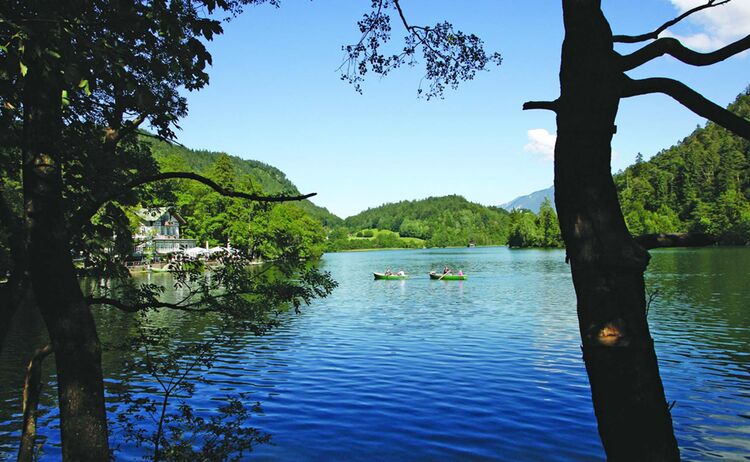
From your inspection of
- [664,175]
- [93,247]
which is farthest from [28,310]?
[664,175]

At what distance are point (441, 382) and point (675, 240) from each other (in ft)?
48.1

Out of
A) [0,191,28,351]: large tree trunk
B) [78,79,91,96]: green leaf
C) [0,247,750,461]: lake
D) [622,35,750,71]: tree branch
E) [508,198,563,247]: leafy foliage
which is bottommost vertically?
[0,247,750,461]: lake

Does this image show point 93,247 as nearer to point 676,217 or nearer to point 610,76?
point 610,76

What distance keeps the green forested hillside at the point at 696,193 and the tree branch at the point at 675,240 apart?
457ft

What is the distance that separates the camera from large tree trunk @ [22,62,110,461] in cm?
475

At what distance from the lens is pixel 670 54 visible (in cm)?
311

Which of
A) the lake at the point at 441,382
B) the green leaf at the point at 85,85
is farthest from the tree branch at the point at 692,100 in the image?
the lake at the point at 441,382

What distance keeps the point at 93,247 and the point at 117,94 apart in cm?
218

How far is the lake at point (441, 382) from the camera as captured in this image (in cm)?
1184

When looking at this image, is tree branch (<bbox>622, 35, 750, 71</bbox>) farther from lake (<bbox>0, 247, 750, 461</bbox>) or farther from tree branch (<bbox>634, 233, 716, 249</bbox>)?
lake (<bbox>0, 247, 750, 461</bbox>)

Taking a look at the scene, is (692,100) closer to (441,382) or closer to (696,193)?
(441,382)

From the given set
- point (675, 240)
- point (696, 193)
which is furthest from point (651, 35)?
point (696, 193)

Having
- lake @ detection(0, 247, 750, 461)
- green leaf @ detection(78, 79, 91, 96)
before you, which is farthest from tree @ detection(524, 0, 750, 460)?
lake @ detection(0, 247, 750, 461)

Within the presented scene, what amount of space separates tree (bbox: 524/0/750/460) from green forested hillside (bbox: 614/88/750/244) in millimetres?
139411
